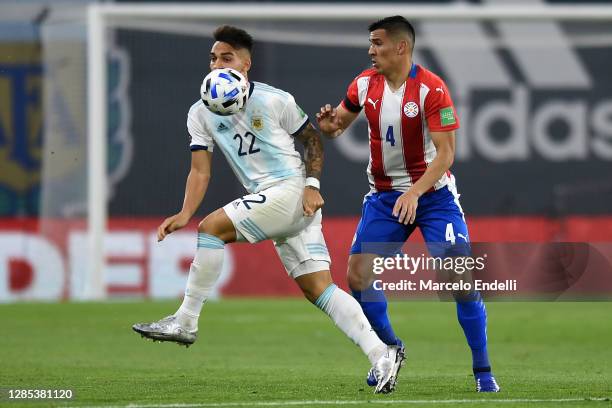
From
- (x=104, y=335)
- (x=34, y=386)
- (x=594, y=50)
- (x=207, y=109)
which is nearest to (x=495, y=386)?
(x=207, y=109)

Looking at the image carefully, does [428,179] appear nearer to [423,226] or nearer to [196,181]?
[423,226]

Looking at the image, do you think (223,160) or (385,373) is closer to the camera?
(385,373)

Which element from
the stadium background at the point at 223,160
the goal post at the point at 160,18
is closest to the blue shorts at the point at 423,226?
the goal post at the point at 160,18

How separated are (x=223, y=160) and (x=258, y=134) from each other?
1236cm

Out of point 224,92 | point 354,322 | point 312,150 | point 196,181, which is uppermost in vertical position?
point 224,92

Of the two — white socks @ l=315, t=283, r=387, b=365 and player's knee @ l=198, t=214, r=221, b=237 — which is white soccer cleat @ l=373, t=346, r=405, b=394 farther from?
player's knee @ l=198, t=214, r=221, b=237

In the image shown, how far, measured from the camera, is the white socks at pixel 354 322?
26.0ft

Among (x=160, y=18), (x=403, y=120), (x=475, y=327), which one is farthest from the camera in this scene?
(x=160, y=18)

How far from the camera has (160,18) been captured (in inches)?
794

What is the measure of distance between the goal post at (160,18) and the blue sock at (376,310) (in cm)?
1083

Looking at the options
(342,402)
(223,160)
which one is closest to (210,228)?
(342,402)

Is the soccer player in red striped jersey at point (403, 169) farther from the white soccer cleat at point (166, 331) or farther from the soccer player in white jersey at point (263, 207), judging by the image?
the white soccer cleat at point (166, 331)

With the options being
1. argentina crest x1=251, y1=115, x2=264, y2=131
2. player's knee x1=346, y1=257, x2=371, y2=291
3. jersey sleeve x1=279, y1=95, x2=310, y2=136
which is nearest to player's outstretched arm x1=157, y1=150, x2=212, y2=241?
argentina crest x1=251, y1=115, x2=264, y2=131

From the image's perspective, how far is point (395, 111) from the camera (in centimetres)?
840
